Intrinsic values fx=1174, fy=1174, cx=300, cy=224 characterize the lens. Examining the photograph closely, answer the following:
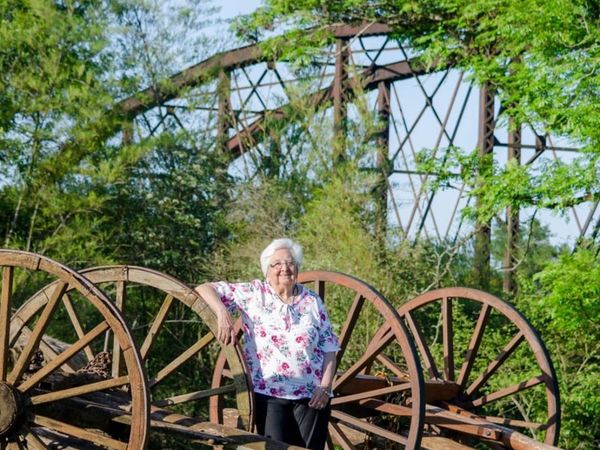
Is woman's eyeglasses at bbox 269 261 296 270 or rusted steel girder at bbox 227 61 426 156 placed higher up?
rusted steel girder at bbox 227 61 426 156

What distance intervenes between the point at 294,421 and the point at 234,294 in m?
0.70

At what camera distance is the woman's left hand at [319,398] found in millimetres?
5703

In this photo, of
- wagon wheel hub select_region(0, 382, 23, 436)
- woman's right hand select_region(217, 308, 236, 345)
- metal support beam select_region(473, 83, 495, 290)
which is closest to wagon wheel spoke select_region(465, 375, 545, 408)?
woman's right hand select_region(217, 308, 236, 345)

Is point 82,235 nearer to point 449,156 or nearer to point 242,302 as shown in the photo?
point 449,156

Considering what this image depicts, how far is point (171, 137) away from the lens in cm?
1850

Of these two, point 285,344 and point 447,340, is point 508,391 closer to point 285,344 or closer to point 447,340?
point 447,340

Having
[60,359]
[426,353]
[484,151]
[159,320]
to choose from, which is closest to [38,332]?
[60,359]

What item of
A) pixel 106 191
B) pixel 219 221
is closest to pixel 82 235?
pixel 106 191

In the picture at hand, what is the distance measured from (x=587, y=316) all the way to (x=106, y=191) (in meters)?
7.69

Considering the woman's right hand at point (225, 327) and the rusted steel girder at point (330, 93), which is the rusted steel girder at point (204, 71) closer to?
the rusted steel girder at point (330, 93)

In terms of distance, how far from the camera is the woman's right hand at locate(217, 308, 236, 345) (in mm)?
5746

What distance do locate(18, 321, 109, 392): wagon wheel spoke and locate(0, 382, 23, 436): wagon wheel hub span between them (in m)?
0.06

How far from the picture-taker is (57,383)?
22.0ft

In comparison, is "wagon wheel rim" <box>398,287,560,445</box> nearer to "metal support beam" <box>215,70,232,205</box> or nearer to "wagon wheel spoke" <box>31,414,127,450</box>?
"wagon wheel spoke" <box>31,414,127,450</box>
